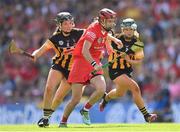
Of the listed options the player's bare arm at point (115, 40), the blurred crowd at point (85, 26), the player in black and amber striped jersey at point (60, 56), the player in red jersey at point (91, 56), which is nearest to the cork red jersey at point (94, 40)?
the player in red jersey at point (91, 56)

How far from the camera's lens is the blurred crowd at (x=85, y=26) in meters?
25.0

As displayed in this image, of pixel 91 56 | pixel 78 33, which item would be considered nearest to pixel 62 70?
pixel 78 33

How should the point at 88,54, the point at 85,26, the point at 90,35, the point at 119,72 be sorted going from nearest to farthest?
1. the point at 88,54
2. the point at 90,35
3. the point at 119,72
4. the point at 85,26

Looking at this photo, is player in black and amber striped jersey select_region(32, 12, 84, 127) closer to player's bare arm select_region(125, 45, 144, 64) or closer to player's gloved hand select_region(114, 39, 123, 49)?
player's gloved hand select_region(114, 39, 123, 49)

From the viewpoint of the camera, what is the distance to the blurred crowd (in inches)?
983

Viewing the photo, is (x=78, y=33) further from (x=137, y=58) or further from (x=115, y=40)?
(x=137, y=58)

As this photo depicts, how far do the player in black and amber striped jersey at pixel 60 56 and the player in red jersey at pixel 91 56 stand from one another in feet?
1.72

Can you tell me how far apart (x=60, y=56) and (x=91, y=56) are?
123cm

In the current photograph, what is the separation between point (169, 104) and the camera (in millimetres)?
23719

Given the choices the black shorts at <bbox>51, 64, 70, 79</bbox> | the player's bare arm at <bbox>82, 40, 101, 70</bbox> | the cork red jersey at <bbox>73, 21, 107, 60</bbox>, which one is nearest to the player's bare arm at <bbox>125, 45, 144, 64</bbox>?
the cork red jersey at <bbox>73, 21, 107, 60</bbox>

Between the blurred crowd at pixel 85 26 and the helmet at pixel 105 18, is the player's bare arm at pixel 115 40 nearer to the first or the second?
the helmet at pixel 105 18

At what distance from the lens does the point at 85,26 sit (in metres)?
28.0

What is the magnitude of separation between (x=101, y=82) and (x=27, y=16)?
13101 mm

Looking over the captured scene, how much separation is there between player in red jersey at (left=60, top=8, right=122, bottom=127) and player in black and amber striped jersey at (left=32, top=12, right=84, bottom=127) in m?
0.52
